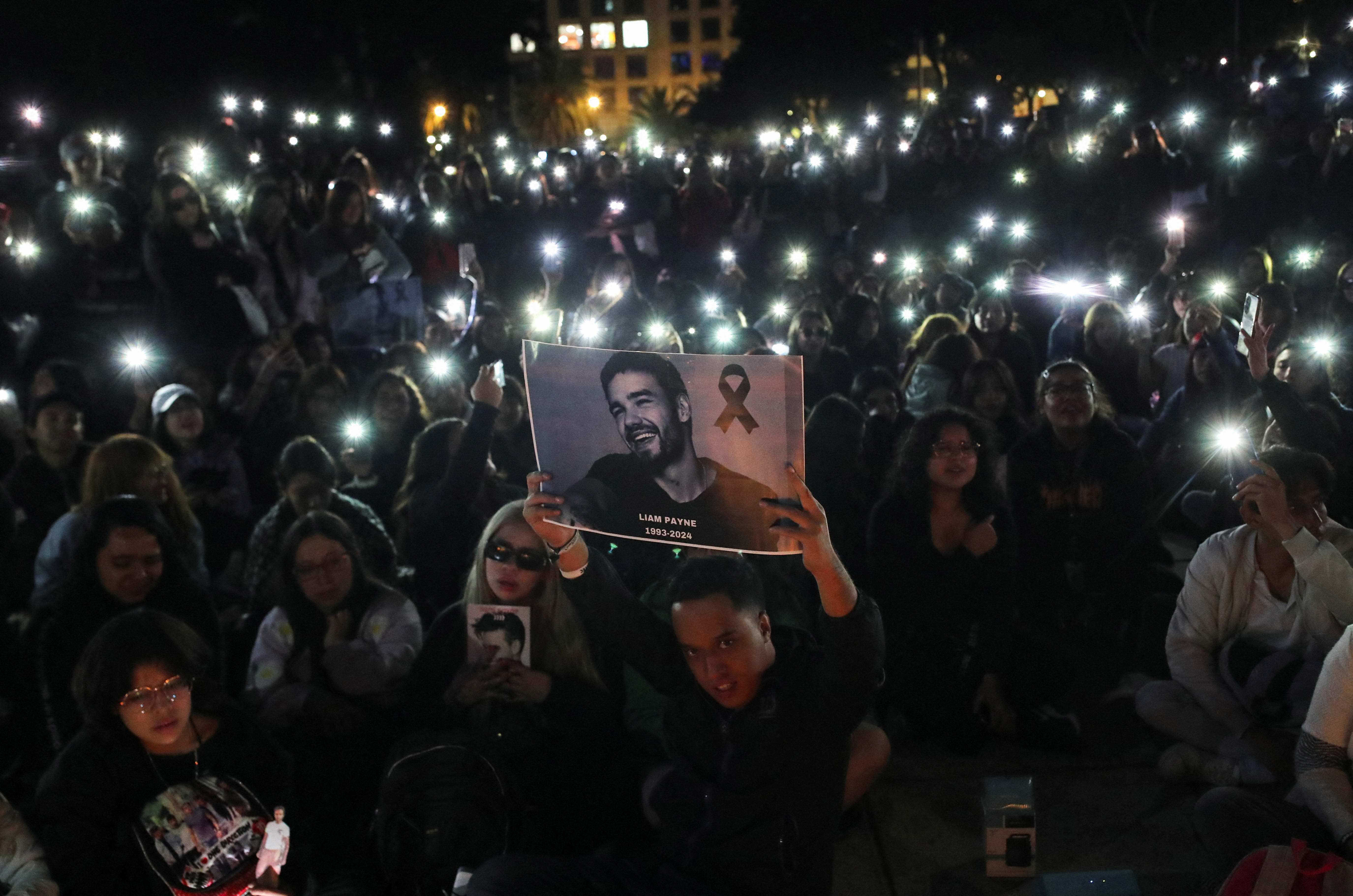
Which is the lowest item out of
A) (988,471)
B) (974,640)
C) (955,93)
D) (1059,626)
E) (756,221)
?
(1059,626)

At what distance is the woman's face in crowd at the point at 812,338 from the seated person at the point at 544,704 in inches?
153

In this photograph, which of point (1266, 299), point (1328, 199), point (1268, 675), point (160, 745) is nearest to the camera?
point (160, 745)

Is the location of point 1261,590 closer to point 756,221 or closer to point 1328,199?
point 1328,199

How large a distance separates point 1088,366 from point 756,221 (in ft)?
17.9

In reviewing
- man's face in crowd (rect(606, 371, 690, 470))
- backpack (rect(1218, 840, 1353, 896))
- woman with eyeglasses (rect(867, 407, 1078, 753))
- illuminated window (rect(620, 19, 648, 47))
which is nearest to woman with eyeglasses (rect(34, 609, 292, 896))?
man's face in crowd (rect(606, 371, 690, 470))

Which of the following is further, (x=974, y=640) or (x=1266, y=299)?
(x=1266, y=299)

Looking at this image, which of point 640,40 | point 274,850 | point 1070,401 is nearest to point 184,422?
point 274,850

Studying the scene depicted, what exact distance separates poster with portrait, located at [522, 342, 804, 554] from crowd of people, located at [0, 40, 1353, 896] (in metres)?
0.09

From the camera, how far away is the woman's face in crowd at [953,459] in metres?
4.67

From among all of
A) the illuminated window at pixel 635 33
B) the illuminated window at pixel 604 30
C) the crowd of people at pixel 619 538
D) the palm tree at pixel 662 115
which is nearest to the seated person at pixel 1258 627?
the crowd of people at pixel 619 538

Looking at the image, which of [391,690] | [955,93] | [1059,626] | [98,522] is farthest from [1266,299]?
[955,93]

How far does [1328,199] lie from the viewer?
34.1 ft

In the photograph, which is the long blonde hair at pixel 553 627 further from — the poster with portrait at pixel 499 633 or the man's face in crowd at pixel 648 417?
A: the man's face in crowd at pixel 648 417

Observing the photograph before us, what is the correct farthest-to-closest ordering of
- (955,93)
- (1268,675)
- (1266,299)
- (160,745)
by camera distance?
1. (955,93)
2. (1266,299)
3. (1268,675)
4. (160,745)
